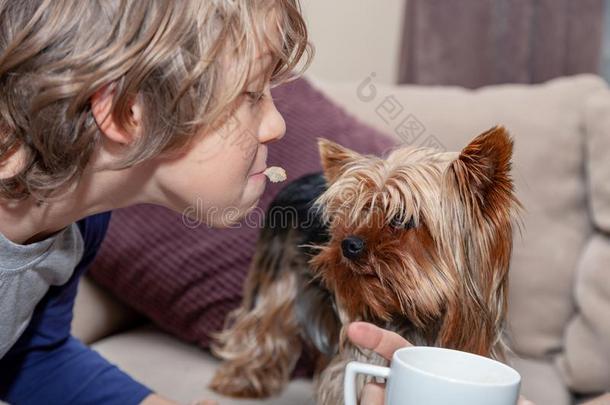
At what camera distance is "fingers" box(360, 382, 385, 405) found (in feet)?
2.66

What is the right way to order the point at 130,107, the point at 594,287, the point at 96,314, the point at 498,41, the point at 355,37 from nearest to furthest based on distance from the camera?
the point at 130,107, the point at 594,287, the point at 96,314, the point at 355,37, the point at 498,41

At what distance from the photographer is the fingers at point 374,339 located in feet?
2.67

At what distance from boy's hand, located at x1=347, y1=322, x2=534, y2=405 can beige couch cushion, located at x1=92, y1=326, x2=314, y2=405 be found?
0.39m

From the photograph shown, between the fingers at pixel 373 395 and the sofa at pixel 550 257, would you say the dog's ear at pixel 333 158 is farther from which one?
the sofa at pixel 550 257

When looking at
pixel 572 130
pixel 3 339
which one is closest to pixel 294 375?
pixel 3 339

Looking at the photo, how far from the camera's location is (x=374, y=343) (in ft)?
2.68

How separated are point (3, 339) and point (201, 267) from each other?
52cm

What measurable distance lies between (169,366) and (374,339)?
718 mm

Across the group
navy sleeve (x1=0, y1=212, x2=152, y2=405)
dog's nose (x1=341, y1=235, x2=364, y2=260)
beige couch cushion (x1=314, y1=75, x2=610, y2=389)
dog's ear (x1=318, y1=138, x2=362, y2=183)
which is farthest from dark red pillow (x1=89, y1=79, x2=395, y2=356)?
dog's nose (x1=341, y1=235, x2=364, y2=260)

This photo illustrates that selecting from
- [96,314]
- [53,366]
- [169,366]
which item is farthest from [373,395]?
[96,314]

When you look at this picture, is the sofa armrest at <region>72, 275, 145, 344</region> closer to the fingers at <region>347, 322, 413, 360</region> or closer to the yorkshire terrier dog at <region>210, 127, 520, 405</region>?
the yorkshire terrier dog at <region>210, 127, 520, 405</region>

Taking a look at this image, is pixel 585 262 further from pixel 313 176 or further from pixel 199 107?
pixel 199 107

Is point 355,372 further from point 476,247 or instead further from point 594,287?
point 594,287

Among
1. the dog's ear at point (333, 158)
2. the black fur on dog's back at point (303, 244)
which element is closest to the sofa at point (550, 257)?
the black fur on dog's back at point (303, 244)
